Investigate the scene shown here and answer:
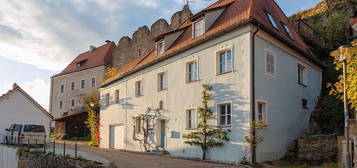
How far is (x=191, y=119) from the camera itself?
2022 cm

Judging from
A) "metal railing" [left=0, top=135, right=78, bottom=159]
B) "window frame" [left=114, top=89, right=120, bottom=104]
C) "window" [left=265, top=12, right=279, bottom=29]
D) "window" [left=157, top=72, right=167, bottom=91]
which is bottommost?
"metal railing" [left=0, top=135, right=78, bottom=159]

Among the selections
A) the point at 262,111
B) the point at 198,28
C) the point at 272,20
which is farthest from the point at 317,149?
the point at 198,28

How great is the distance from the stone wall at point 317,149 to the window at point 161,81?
901 cm

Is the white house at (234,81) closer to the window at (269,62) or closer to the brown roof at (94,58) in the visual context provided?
the window at (269,62)

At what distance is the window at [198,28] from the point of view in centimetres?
2039

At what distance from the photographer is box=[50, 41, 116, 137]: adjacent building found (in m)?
48.1

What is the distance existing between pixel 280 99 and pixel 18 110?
2422 centimetres

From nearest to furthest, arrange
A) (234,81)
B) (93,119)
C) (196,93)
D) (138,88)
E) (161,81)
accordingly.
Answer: (234,81)
(196,93)
(161,81)
(138,88)
(93,119)

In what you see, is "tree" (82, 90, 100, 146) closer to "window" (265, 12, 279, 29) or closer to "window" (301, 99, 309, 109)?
"window" (301, 99, 309, 109)

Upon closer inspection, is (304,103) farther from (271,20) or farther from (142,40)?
(142,40)

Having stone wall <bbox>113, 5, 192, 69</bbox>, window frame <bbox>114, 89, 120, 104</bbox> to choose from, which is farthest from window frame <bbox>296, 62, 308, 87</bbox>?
stone wall <bbox>113, 5, 192, 69</bbox>

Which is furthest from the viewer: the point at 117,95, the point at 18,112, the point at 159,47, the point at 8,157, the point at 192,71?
the point at 18,112

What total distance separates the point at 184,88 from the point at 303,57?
24.0 ft

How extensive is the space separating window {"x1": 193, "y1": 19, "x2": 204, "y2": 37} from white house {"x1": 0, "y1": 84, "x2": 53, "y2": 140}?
1967cm
